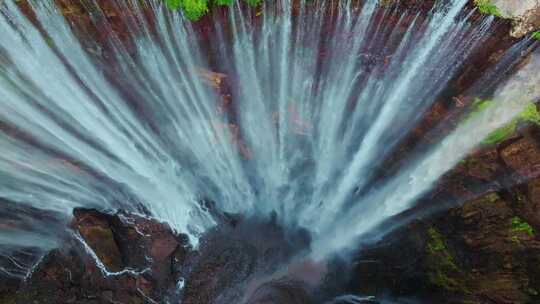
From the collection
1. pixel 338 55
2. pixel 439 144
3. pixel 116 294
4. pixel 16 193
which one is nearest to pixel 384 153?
pixel 439 144

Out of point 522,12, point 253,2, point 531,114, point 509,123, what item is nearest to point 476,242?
point 509,123

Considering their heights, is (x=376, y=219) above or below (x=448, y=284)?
above

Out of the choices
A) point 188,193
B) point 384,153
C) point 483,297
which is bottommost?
point 483,297

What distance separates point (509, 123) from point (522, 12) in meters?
2.21

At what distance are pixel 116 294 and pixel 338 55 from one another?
7.24 m

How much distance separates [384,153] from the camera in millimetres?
9445

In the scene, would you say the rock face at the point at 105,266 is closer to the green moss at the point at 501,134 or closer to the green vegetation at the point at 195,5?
the green vegetation at the point at 195,5

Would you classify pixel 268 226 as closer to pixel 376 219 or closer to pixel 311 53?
pixel 376 219

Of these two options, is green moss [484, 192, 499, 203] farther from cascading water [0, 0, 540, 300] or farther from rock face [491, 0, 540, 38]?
rock face [491, 0, 540, 38]

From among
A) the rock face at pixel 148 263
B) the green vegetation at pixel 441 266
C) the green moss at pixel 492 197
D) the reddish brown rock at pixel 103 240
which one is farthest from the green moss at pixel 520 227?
the reddish brown rock at pixel 103 240

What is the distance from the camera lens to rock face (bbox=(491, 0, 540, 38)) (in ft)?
24.0

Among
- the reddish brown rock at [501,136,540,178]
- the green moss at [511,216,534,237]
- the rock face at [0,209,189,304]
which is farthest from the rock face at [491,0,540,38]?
the rock face at [0,209,189,304]

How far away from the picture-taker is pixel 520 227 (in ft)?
27.6

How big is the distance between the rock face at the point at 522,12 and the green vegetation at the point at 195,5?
14.9 ft
